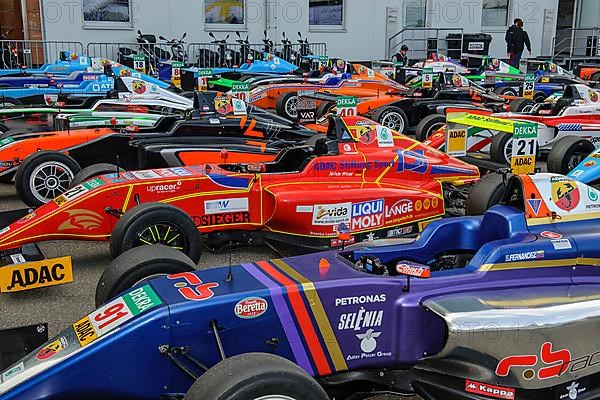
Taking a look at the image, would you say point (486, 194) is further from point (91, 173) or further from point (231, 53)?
point (231, 53)

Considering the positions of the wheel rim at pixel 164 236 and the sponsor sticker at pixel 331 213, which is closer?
the wheel rim at pixel 164 236

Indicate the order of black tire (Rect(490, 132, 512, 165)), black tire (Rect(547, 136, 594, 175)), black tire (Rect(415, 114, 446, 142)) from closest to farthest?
black tire (Rect(547, 136, 594, 175)), black tire (Rect(490, 132, 512, 165)), black tire (Rect(415, 114, 446, 142))

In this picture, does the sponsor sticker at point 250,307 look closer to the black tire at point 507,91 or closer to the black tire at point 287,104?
the black tire at point 287,104

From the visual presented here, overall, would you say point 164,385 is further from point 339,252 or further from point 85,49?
point 85,49

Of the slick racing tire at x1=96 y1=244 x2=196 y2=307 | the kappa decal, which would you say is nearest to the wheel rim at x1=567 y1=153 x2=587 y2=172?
the kappa decal

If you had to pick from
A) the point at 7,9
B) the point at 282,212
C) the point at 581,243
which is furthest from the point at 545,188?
the point at 7,9

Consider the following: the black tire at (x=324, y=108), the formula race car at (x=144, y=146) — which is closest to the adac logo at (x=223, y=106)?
the formula race car at (x=144, y=146)

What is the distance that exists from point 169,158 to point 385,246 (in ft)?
14.3

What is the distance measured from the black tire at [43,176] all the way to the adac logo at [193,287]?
14.5ft

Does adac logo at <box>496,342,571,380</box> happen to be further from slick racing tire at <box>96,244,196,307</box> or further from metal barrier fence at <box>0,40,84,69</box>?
metal barrier fence at <box>0,40,84,69</box>

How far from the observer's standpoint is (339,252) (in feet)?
12.4

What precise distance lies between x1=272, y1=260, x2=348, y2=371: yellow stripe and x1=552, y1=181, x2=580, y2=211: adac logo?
6.00 feet

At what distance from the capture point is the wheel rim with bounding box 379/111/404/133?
39.4 feet

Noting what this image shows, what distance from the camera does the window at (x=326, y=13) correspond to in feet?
73.1
